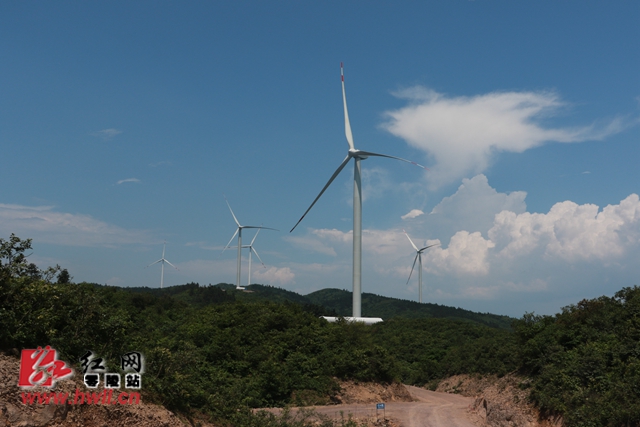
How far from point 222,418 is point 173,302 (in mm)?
49291

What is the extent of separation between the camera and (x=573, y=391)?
112 ft

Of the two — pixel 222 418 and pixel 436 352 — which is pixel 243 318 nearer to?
pixel 222 418
